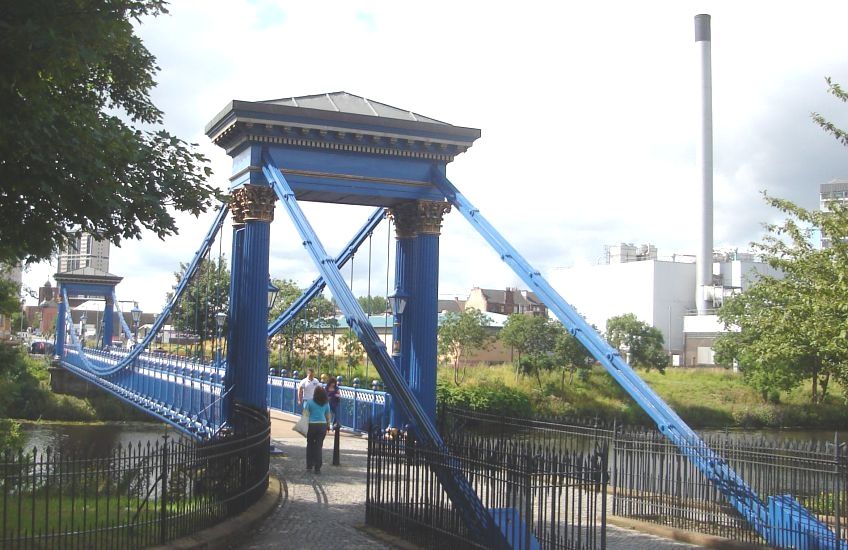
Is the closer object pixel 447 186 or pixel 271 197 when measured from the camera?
pixel 271 197

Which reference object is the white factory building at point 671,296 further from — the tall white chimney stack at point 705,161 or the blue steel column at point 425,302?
the blue steel column at point 425,302

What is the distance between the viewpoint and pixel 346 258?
79.0 feet

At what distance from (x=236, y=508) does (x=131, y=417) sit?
3993 cm

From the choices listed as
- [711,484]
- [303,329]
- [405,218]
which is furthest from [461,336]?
[711,484]

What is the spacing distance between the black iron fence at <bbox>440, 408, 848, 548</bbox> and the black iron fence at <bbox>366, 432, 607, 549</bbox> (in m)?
1.27

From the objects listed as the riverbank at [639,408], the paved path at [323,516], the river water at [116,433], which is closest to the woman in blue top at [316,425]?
the paved path at [323,516]

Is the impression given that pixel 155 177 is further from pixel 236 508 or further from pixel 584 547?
pixel 584 547

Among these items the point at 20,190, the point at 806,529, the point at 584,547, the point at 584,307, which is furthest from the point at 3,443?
the point at 584,307

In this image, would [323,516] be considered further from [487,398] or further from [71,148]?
[487,398]

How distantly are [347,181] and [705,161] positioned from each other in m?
57.1

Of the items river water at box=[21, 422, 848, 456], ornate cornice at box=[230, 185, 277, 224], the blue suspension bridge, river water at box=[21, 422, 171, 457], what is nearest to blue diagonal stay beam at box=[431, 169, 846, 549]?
the blue suspension bridge

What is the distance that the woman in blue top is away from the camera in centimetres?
1520

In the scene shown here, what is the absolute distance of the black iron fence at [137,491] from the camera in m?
8.13

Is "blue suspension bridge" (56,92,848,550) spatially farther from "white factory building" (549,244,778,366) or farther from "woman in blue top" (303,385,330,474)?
"white factory building" (549,244,778,366)
